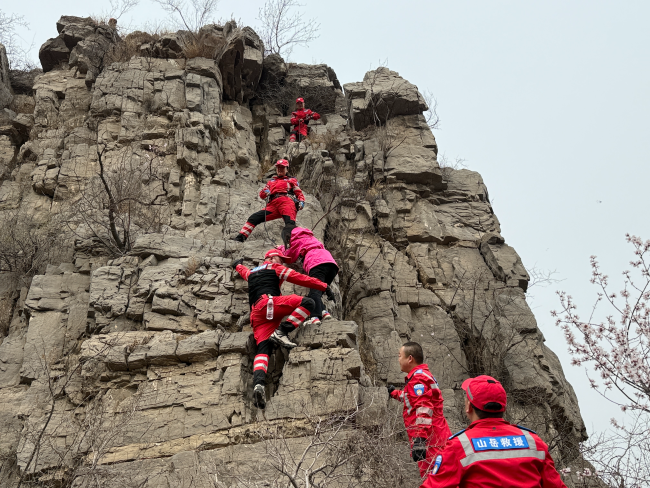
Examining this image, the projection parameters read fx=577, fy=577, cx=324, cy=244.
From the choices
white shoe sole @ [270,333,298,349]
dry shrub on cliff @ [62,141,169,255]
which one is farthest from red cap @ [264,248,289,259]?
dry shrub on cliff @ [62,141,169,255]

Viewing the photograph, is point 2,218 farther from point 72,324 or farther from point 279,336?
point 279,336

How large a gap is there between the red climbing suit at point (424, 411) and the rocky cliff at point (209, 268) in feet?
1.17

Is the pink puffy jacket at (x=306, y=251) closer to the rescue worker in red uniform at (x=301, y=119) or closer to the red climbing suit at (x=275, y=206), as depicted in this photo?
the red climbing suit at (x=275, y=206)

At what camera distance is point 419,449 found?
562 centimetres

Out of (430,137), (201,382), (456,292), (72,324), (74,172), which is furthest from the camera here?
(430,137)

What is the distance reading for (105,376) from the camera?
780cm

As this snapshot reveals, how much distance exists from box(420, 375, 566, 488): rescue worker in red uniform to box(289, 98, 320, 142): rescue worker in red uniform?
42.5 ft

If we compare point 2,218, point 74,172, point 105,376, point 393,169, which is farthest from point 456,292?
point 2,218

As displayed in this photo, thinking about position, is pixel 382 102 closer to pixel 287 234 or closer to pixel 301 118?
pixel 301 118

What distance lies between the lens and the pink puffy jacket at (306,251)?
864 cm

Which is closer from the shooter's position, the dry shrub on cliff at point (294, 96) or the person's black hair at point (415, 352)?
the person's black hair at point (415, 352)

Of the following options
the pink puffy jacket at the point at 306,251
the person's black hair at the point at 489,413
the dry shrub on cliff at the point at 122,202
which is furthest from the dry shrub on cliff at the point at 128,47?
the person's black hair at the point at 489,413

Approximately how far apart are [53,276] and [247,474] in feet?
17.7

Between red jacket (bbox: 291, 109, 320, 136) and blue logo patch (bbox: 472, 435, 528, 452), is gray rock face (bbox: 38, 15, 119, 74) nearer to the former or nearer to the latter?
red jacket (bbox: 291, 109, 320, 136)
